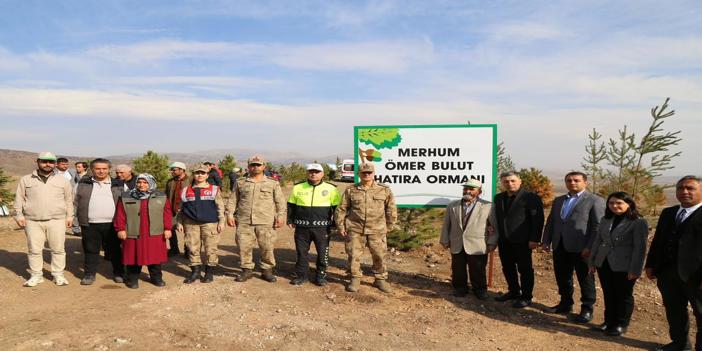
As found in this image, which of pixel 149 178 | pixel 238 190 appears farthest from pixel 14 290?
pixel 238 190

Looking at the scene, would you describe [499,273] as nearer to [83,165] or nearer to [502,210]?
[502,210]

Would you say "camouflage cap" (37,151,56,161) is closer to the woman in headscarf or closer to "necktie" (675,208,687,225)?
the woman in headscarf

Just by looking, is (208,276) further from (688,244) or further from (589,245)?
(688,244)

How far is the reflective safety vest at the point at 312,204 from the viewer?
6527 millimetres

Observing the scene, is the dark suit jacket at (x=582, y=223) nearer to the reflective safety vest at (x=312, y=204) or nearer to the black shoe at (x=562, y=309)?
the black shoe at (x=562, y=309)

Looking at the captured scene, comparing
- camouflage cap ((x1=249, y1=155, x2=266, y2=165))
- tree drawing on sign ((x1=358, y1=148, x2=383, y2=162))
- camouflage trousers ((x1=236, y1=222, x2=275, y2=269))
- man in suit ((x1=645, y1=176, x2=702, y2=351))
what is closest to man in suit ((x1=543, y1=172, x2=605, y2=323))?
man in suit ((x1=645, y1=176, x2=702, y2=351))

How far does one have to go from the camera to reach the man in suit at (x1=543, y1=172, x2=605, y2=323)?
533 cm

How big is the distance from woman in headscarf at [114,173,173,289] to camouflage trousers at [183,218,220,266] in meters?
0.30

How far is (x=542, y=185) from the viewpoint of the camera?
17.5 meters

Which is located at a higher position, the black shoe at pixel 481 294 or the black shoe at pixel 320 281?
the black shoe at pixel 320 281

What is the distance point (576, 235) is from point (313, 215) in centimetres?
358

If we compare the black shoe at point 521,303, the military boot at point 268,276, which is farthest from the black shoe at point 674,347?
the military boot at point 268,276

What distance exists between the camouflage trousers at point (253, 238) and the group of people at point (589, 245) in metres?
2.67

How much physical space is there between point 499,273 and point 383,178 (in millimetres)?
2835
